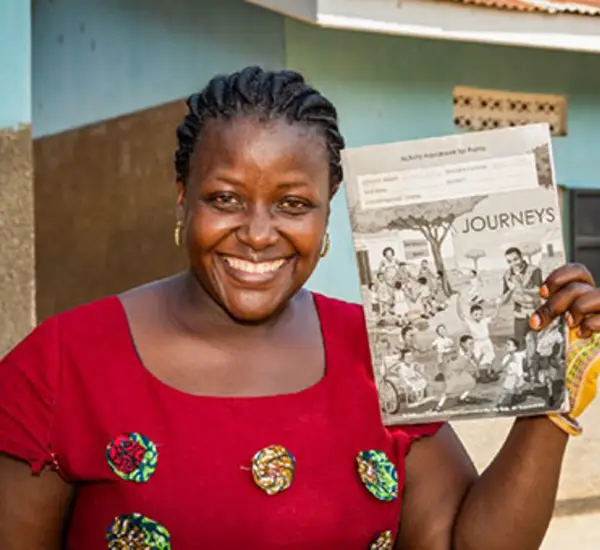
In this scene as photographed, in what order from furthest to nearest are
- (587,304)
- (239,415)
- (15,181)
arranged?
1. (15,181)
2. (239,415)
3. (587,304)

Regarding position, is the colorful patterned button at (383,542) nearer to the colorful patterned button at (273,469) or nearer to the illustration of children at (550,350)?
the colorful patterned button at (273,469)

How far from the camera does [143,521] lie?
1.65 meters

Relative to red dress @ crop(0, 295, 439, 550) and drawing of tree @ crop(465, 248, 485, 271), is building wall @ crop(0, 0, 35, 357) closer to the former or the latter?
red dress @ crop(0, 295, 439, 550)

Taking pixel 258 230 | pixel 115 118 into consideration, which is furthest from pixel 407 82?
pixel 258 230

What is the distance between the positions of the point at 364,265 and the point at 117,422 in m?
0.45

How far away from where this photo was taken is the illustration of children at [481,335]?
5.56 feet

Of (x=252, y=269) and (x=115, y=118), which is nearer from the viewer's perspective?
(x=252, y=269)

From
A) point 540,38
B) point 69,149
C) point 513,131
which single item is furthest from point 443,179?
point 69,149

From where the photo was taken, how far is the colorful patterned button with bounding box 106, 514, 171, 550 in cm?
165

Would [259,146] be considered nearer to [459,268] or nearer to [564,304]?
[459,268]

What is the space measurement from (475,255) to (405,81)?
5.21 meters

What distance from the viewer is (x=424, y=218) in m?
1.67

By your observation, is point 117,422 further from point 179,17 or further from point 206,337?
point 179,17

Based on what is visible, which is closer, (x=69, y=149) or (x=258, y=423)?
(x=258, y=423)
